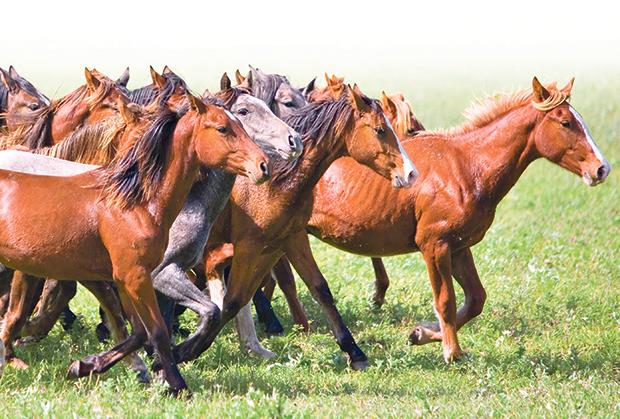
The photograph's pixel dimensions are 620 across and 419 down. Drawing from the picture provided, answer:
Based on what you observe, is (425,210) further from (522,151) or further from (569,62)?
(569,62)

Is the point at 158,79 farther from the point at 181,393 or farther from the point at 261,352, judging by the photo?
the point at 181,393

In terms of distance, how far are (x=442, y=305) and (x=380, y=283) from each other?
6.29ft

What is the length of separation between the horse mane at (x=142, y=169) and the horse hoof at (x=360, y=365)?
2355 millimetres

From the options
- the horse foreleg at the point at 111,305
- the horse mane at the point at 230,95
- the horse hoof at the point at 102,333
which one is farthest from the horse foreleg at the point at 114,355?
the horse hoof at the point at 102,333

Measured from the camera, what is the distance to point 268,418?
6918 mm

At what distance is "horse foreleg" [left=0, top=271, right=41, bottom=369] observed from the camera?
29.6 ft

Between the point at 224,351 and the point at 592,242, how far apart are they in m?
6.62

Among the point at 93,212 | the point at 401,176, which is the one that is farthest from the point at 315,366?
the point at 93,212

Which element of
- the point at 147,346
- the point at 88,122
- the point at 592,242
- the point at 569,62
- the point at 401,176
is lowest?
the point at 569,62

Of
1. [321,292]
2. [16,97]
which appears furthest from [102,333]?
[16,97]

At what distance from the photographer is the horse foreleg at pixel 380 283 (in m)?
11.9

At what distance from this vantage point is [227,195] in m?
9.02

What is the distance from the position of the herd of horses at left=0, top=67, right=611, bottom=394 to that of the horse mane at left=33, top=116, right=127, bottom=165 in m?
0.01

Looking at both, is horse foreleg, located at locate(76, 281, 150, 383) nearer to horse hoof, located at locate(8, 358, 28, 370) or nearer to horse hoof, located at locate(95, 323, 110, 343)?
horse hoof, located at locate(8, 358, 28, 370)
